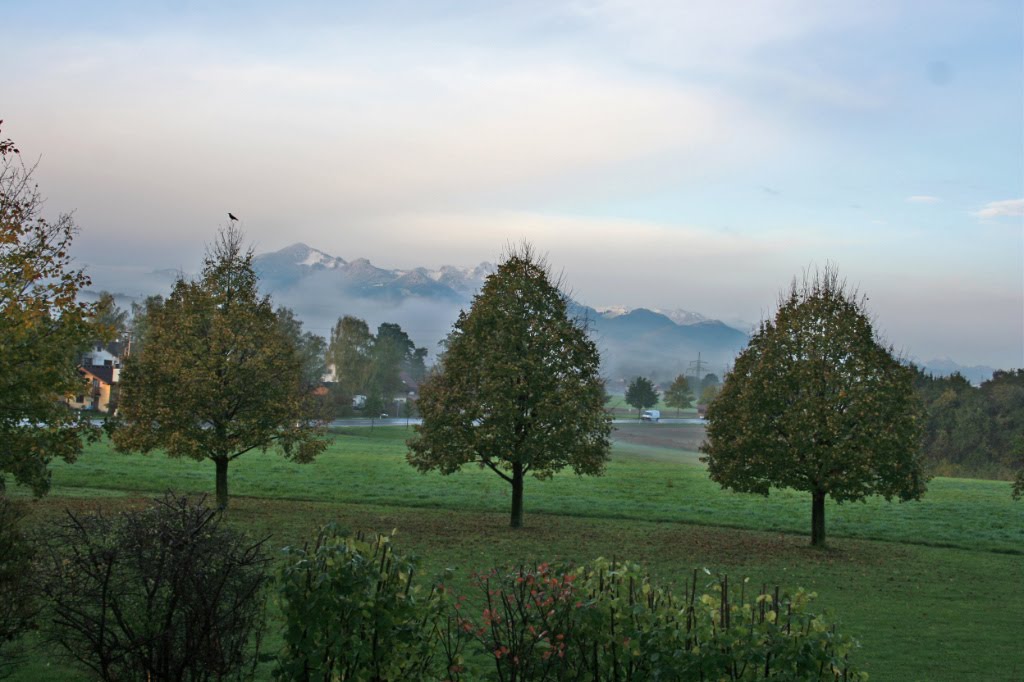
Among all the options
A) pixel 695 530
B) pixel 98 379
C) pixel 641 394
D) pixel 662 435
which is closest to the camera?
pixel 695 530


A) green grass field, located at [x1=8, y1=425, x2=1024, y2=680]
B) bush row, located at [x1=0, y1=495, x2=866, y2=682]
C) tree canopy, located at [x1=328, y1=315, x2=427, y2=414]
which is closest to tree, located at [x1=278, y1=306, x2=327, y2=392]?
tree canopy, located at [x1=328, y1=315, x2=427, y2=414]

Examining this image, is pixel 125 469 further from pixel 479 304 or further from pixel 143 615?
pixel 143 615

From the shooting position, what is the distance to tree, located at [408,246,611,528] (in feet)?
95.9

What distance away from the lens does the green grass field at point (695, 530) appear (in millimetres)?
→ 17906

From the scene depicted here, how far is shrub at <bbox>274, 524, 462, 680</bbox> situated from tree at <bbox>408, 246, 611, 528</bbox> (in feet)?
68.1

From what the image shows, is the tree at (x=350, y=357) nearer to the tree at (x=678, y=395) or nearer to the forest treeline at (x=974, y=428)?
the tree at (x=678, y=395)

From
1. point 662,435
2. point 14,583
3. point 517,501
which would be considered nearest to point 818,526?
point 517,501

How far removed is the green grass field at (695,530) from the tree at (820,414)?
2411mm

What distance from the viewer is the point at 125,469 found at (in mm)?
45031

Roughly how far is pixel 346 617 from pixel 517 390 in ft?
70.0

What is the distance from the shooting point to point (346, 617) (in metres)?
7.99

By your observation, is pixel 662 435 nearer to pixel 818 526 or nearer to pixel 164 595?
pixel 818 526

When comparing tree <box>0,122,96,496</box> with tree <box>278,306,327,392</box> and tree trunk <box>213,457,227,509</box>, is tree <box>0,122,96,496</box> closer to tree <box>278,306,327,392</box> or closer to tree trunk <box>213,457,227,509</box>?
tree trunk <box>213,457,227,509</box>

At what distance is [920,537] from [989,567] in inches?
250
